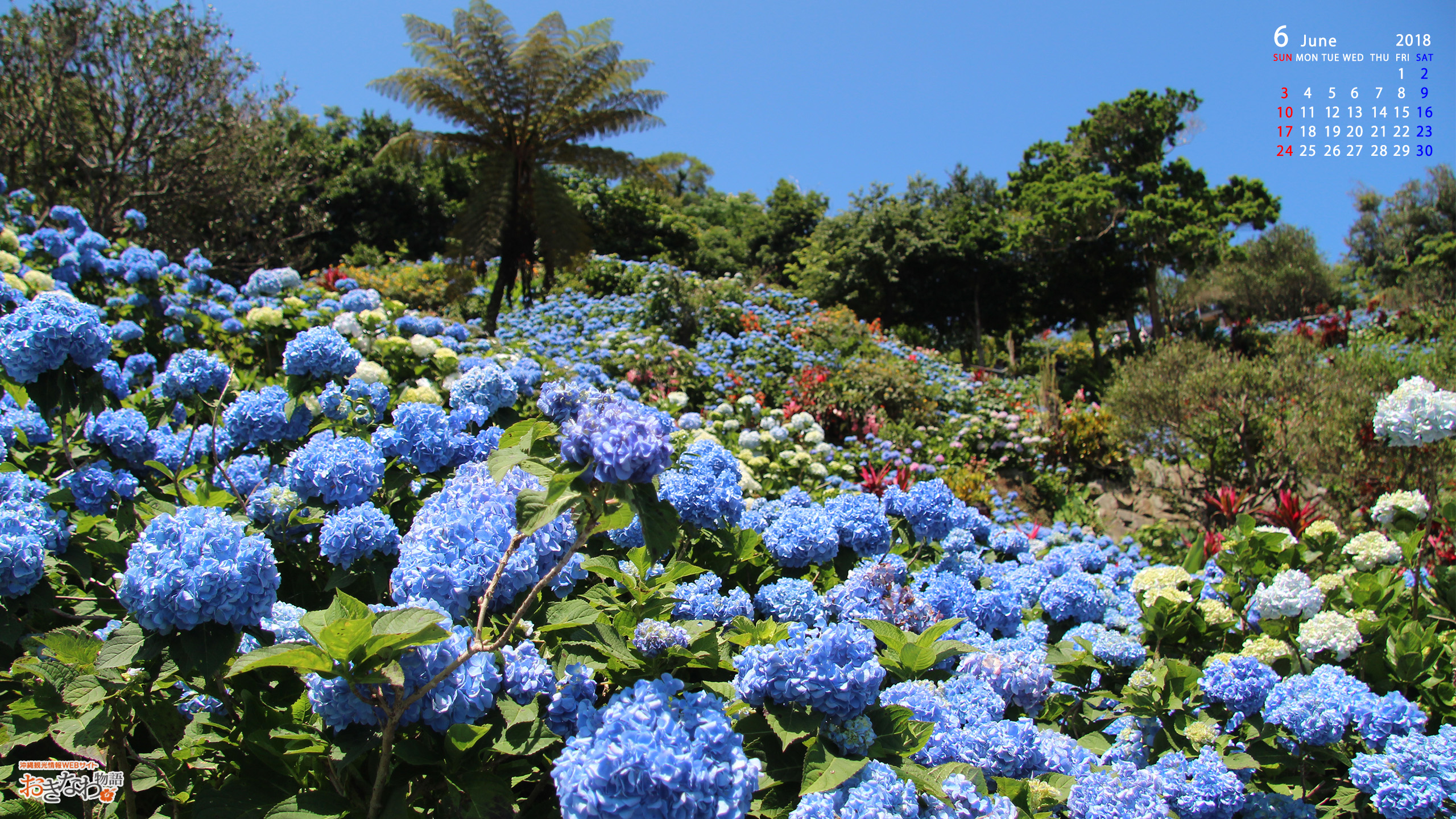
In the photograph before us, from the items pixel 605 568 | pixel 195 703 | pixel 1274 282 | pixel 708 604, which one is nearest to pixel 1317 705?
pixel 708 604

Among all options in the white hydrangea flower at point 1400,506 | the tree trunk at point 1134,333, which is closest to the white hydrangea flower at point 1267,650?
the white hydrangea flower at point 1400,506

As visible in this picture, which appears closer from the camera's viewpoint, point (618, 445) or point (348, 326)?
point (618, 445)

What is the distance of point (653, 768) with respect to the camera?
957 mm

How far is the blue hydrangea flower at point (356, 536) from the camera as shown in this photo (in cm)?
160

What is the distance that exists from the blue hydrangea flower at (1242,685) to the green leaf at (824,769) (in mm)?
1336

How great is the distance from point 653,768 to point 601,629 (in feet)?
1.56

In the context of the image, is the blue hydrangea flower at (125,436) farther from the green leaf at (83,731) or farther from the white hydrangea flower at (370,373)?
the green leaf at (83,731)

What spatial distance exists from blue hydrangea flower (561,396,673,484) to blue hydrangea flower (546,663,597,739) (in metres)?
0.46

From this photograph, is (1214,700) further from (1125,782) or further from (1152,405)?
(1152,405)

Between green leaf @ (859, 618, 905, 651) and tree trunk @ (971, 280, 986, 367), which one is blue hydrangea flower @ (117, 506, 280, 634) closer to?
green leaf @ (859, 618, 905, 651)

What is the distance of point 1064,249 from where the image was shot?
18.9 meters

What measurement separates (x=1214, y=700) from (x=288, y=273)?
5705 millimetres

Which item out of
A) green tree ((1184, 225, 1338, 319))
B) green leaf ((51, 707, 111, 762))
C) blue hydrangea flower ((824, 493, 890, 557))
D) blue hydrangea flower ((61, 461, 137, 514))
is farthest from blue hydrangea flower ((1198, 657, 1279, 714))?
green tree ((1184, 225, 1338, 319))

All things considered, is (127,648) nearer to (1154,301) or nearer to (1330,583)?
(1330,583)
